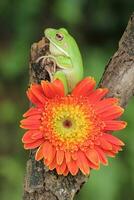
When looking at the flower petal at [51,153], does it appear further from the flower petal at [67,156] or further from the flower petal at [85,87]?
the flower petal at [85,87]

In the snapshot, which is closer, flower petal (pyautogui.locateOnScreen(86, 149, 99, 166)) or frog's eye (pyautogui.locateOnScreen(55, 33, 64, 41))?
flower petal (pyautogui.locateOnScreen(86, 149, 99, 166))

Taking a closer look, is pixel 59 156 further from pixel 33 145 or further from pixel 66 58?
pixel 66 58

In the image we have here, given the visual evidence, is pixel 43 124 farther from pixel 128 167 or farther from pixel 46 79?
→ pixel 128 167

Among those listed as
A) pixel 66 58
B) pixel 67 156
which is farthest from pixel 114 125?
pixel 66 58

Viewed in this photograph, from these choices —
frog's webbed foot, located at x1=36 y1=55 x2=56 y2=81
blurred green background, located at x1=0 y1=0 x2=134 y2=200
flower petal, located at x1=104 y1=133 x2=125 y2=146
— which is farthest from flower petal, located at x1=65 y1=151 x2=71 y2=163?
blurred green background, located at x1=0 y1=0 x2=134 y2=200

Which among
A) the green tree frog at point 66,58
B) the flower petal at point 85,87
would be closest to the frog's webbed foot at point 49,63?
the green tree frog at point 66,58

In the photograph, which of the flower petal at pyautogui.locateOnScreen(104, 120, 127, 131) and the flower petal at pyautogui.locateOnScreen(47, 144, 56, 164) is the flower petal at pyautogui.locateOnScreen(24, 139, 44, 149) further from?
the flower petal at pyautogui.locateOnScreen(104, 120, 127, 131)

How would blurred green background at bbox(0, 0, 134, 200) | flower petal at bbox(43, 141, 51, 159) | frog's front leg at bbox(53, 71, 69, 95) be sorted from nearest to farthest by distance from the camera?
flower petal at bbox(43, 141, 51, 159)
frog's front leg at bbox(53, 71, 69, 95)
blurred green background at bbox(0, 0, 134, 200)
